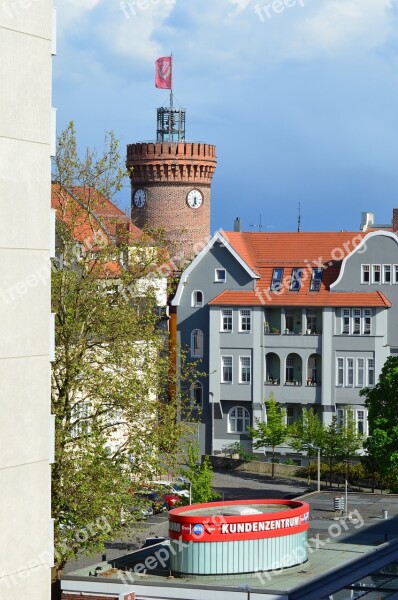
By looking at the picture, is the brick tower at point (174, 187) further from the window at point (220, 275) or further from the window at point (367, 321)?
the window at point (367, 321)

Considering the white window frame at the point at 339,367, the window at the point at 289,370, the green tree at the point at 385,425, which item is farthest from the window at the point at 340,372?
the green tree at the point at 385,425

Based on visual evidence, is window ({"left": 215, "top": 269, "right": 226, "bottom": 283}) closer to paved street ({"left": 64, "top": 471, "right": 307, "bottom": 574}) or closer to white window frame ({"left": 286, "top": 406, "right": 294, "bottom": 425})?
white window frame ({"left": 286, "top": 406, "right": 294, "bottom": 425})

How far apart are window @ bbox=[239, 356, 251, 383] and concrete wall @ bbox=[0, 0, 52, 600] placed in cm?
6510

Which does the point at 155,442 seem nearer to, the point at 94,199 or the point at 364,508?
the point at 94,199

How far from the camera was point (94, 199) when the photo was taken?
149 ft

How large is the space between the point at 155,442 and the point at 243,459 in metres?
45.3

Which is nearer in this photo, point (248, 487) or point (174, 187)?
point (248, 487)

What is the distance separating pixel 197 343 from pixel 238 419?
5.70m

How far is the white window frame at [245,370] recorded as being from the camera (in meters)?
91.2

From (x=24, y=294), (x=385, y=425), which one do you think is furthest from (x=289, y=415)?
(x=24, y=294)

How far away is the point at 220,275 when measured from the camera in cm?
9250

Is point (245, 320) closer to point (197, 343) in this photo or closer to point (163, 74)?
point (197, 343)

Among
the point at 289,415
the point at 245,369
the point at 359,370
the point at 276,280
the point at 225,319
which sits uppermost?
the point at 276,280

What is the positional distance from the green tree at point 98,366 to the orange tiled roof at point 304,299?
4309 cm
